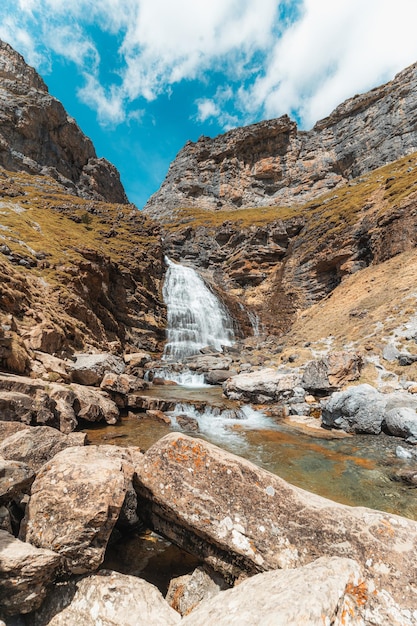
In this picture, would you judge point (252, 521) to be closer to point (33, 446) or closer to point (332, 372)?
point (33, 446)

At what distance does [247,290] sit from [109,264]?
98.2ft

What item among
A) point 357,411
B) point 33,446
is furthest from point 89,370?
point 357,411

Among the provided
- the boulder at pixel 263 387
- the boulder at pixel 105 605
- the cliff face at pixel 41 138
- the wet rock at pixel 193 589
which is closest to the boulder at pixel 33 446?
the boulder at pixel 105 605

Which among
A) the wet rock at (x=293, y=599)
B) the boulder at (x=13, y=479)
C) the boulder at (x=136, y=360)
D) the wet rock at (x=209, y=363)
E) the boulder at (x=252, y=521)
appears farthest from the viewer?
the boulder at (x=136, y=360)

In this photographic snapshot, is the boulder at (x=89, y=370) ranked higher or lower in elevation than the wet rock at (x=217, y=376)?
higher

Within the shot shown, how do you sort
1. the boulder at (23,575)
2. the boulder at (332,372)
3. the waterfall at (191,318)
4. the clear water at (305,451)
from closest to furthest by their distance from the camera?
the boulder at (23,575) → the clear water at (305,451) → the boulder at (332,372) → the waterfall at (191,318)

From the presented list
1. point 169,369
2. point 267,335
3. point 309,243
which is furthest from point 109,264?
point 309,243

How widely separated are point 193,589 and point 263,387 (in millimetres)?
14951

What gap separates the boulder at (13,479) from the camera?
4047 mm

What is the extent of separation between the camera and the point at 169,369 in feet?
89.7

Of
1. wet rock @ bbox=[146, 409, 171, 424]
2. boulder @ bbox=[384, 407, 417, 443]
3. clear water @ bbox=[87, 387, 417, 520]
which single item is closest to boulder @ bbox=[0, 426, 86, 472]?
clear water @ bbox=[87, 387, 417, 520]

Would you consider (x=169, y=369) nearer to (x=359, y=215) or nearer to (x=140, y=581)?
(x=140, y=581)

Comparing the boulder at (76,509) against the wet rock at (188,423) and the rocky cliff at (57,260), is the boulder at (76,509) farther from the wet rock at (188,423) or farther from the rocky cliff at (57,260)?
the rocky cliff at (57,260)

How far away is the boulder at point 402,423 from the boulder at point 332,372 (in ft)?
13.5
